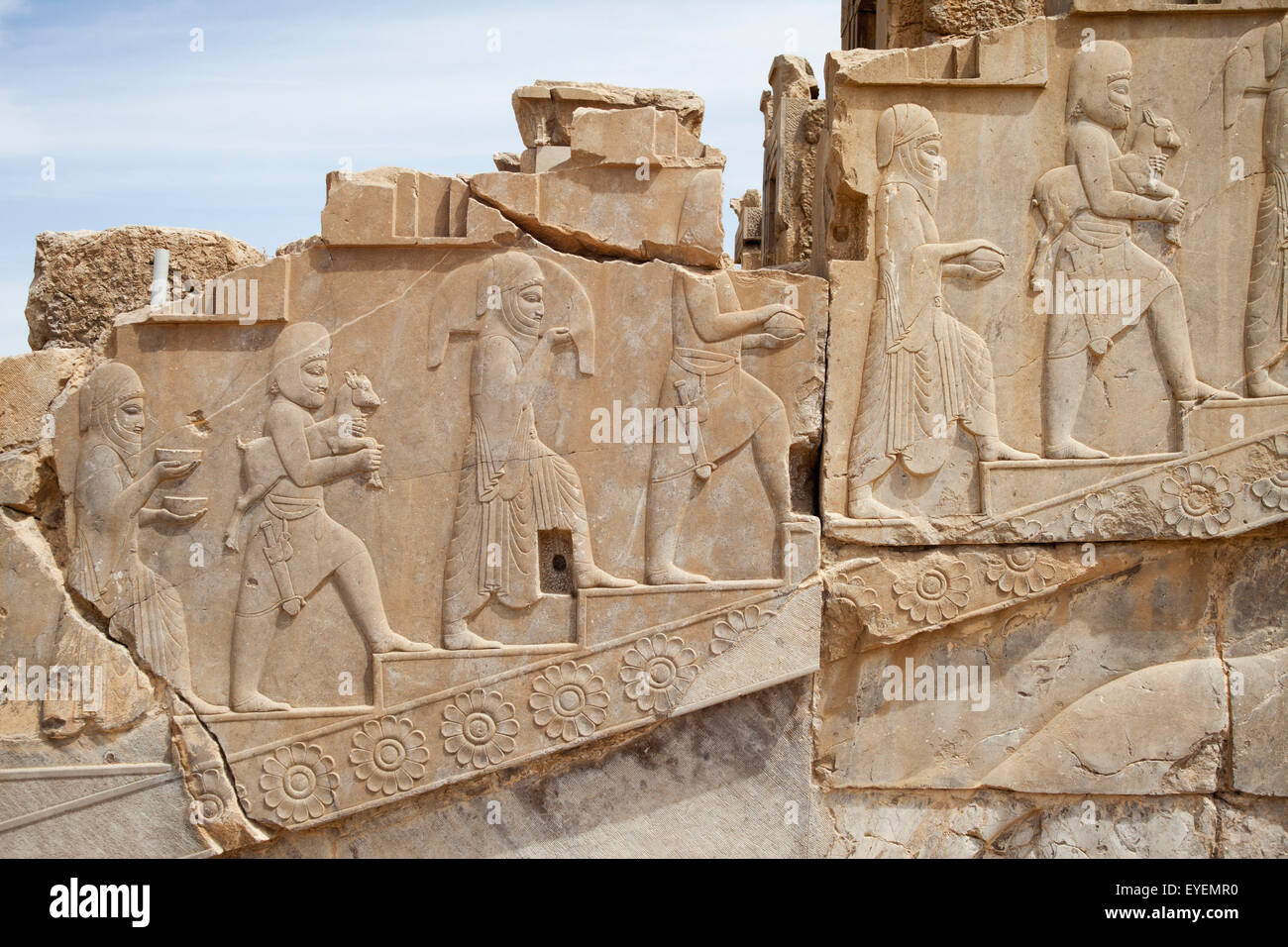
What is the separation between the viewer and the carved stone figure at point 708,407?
5195mm

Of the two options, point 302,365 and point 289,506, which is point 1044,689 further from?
point 302,365

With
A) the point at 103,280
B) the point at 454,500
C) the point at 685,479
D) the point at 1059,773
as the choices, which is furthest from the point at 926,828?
the point at 103,280

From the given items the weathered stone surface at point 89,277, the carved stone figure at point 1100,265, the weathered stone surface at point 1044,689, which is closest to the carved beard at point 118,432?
the weathered stone surface at point 89,277

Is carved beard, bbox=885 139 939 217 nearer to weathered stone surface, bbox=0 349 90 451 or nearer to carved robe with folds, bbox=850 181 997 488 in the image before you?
carved robe with folds, bbox=850 181 997 488

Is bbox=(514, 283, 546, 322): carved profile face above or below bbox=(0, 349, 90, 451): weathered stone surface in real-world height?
above

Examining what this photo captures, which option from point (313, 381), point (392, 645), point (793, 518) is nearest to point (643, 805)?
point (392, 645)

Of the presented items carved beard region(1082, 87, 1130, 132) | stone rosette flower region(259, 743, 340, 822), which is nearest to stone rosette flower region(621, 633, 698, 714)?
stone rosette flower region(259, 743, 340, 822)

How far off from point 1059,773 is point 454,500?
290 cm

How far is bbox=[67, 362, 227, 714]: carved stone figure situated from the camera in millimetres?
5086

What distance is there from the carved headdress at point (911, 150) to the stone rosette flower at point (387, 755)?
10.4 ft

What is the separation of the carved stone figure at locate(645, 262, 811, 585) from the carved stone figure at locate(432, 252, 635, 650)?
0.32 metres

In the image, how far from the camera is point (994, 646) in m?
5.39

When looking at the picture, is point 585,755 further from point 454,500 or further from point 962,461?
point 962,461

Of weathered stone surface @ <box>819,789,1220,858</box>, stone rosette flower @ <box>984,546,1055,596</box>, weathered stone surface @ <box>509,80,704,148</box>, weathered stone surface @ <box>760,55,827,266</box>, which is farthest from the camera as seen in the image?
weathered stone surface @ <box>760,55,827,266</box>
